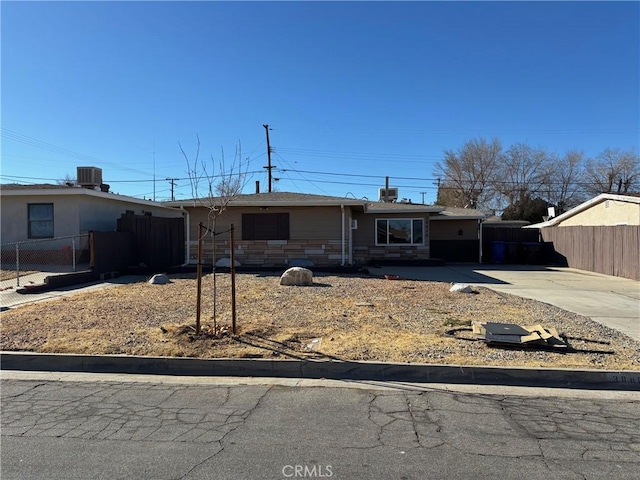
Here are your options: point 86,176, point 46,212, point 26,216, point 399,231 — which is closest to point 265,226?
point 399,231

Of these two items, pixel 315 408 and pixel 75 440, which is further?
pixel 315 408

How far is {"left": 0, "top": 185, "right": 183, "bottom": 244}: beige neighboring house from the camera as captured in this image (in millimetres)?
16578

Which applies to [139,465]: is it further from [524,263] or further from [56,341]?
[524,263]

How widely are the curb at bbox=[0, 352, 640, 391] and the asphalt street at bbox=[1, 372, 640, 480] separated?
0.83 ft

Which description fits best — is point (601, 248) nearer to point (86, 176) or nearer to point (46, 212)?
point (86, 176)

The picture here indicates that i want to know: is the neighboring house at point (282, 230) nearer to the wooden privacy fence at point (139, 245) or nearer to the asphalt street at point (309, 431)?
→ the wooden privacy fence at point (139, 245)

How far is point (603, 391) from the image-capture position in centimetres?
498

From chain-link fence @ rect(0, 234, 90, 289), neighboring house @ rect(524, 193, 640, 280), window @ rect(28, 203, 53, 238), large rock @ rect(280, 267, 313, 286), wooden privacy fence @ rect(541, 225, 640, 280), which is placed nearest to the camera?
large rock @ rect(280, 267, 313, 286)

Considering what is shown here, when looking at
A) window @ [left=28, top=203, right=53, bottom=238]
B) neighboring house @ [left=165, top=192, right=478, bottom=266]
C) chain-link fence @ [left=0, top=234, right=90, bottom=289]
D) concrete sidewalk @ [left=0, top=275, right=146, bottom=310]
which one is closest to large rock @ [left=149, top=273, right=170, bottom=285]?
concrete sidewalk @ [left=0, top=275, right=146, bottom=310]

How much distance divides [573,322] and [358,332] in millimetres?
4025

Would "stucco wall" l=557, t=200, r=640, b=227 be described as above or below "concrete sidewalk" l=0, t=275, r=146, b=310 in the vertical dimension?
above

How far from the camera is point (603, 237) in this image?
18.1 metres

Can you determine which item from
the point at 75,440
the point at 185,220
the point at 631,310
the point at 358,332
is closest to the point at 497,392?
the point at 358,332

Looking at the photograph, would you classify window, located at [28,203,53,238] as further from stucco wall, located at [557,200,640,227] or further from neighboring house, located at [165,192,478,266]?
stucco wall, located at [557,200,640,227]
